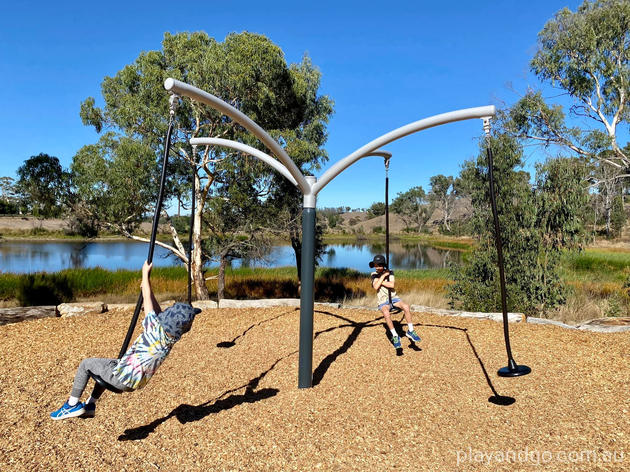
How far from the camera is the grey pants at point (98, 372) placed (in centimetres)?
291

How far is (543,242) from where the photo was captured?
890cm

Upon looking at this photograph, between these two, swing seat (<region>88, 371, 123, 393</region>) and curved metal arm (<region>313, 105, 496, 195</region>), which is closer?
swing seat (<region>88, 371, 123, 393</region>)

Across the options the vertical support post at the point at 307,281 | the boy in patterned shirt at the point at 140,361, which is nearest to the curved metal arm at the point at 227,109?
the vertical support post at the point at 307,281

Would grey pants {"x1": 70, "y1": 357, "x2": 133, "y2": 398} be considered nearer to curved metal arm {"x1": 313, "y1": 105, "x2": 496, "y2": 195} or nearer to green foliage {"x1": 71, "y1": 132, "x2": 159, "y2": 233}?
curved metal arm {"x1": 313, "y1": 105, "x2": 496, "y2": 195}

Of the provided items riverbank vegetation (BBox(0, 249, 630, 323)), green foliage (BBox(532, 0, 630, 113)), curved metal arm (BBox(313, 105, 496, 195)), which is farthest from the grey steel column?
green foliage (BBox(532, 0, 630, 113))

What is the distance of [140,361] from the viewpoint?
2.92m

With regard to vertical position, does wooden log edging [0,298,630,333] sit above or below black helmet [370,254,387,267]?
below

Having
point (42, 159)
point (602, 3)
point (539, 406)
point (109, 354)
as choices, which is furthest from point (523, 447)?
point (602, 3)

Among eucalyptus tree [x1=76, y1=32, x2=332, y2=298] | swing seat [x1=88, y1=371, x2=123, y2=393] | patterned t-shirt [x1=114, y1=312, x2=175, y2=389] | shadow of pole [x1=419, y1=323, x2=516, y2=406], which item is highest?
eucalyptus tree [x1=76, y1=32, x2=332, y2=298]

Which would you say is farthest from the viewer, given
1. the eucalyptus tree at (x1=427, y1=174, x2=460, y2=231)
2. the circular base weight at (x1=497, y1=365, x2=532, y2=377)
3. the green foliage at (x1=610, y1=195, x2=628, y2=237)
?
the eucalyptus tree at (x1=427, y1=174, x2=460, y2=231)

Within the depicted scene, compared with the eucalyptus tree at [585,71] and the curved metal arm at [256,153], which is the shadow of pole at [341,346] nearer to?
the curved metal arm at [256,153]

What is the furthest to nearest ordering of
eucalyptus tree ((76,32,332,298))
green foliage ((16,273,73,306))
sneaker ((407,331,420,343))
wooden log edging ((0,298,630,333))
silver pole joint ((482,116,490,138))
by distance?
green foliage ((16,273,73,306)) < eucalyptus tree ((76,32,332,298)) < wooden log edging ((0,298,630,333)) < sneaker ((407,331,420,343)) < silver pole joint ((482,116,490,138))

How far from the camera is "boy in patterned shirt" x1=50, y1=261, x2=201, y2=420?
2.91 metres

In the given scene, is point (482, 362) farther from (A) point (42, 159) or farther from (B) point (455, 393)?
(A) point (42, 159)
